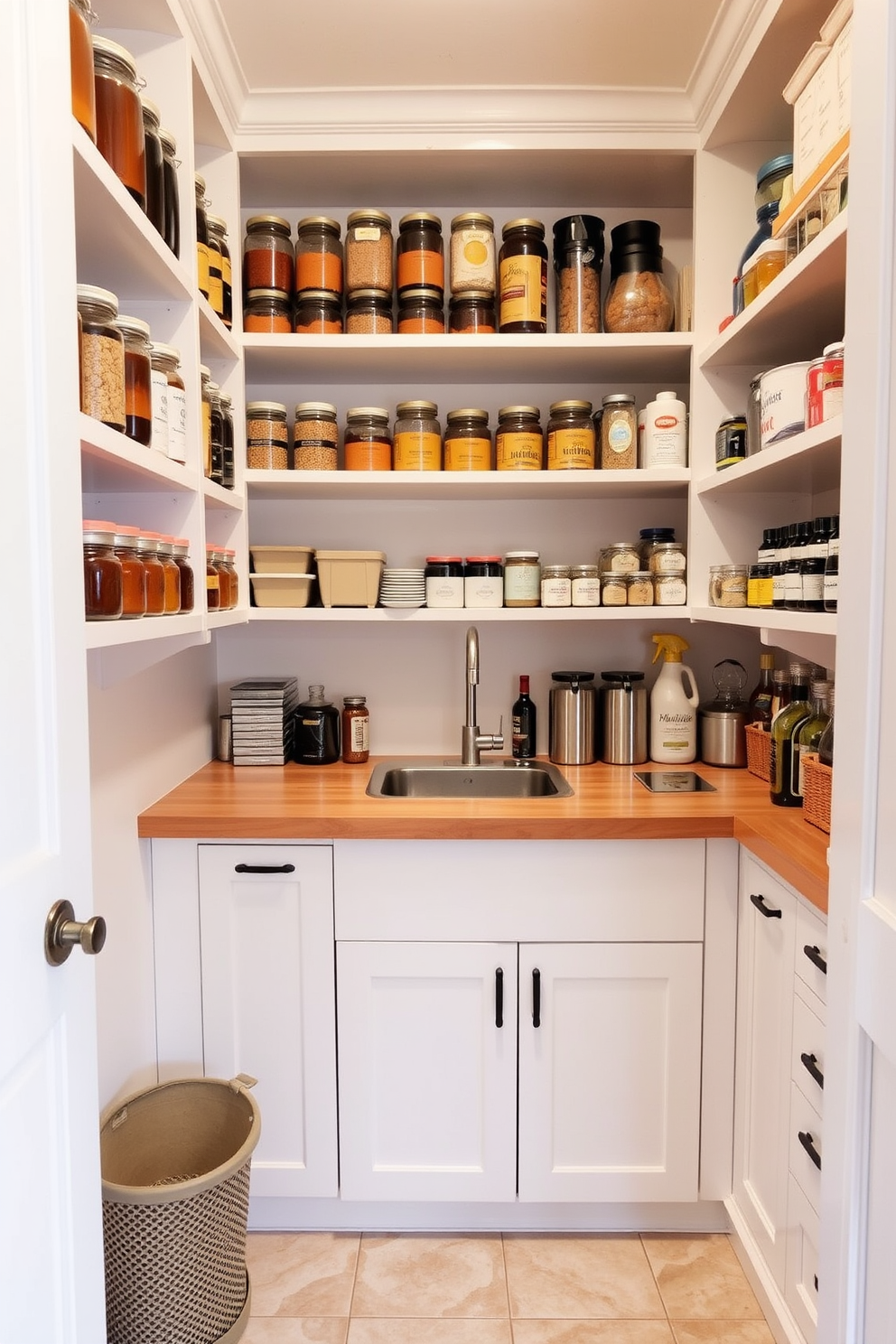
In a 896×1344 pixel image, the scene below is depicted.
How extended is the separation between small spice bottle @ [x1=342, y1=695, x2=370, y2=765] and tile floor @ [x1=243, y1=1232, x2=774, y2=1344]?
3.45ft

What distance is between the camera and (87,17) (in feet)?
3.45

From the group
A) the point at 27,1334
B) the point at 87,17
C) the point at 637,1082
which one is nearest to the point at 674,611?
the point at 637,1082

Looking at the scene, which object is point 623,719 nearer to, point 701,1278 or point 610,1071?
point 610,1071

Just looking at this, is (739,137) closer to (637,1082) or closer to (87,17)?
(87,17)

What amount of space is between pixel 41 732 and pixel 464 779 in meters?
1.42

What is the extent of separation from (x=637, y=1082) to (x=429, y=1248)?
0.55 metres

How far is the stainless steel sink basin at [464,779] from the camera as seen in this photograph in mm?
2109

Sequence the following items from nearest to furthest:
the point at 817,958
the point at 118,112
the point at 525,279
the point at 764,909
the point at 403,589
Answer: the point at 118,112 → the point at 817,958 → the point at 764,909 → the point at 525,279 → the point at 403,589

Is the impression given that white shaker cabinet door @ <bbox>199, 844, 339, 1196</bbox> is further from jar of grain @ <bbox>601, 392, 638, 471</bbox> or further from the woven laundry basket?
jar of grain @ <bbox>601, 392, 638, 471</bbox>

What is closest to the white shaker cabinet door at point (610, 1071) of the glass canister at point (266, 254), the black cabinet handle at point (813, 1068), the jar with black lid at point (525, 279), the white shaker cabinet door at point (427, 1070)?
the white shaker cabinet door at point (427, 1070)

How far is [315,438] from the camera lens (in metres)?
1.98

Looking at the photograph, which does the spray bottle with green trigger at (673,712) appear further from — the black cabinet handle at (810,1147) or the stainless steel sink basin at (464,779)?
the black cabinet handle at (810,1147)

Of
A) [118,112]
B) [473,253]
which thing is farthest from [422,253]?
[118,112]

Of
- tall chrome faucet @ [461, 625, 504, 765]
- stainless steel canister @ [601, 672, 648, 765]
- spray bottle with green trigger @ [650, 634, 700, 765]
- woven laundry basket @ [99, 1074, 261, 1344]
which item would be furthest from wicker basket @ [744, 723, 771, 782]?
woven laundry basket @ [99, 1074, 261, 1344]
